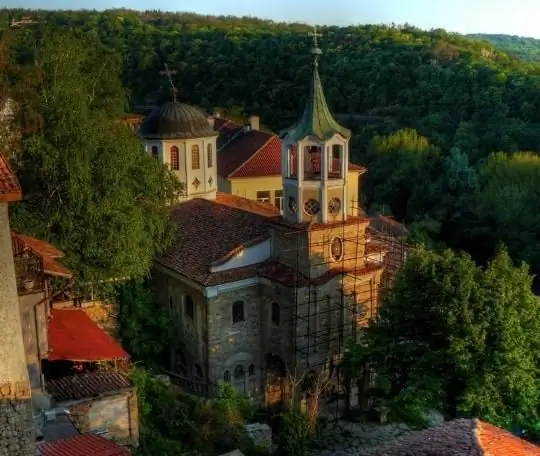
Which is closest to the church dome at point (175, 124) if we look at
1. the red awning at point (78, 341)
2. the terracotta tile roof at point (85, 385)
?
the red awning at point (78, 341)

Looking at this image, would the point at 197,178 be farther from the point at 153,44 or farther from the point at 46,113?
the point at 153,44

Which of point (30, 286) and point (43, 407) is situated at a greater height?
point (30, 286)

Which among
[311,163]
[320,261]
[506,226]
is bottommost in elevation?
[506,226]

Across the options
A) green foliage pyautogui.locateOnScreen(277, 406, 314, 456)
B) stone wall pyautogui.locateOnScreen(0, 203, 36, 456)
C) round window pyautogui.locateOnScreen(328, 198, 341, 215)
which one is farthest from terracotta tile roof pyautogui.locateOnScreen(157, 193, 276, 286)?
stone wall pyautogui.locateOnScreen(0, 203, 36, 456)

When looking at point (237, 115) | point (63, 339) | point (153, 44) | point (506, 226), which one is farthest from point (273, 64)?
point (63, 339)

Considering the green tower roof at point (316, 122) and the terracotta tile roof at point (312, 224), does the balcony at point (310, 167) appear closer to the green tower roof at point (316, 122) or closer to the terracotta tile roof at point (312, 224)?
the green tower roof at point (316, 122)
